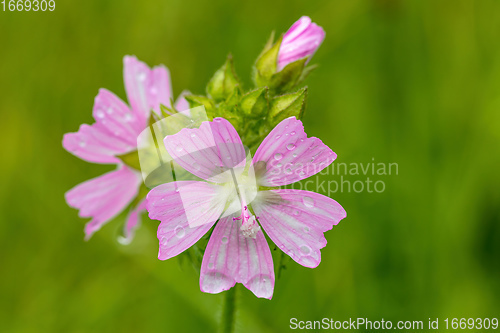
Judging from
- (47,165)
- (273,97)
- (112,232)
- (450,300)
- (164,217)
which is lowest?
(450,300)

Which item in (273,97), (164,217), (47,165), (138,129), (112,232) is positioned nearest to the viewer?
(164,217)

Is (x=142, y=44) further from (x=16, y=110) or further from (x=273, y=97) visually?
(x=273, y=97)

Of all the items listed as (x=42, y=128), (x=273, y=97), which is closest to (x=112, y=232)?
(x=42, y=128)

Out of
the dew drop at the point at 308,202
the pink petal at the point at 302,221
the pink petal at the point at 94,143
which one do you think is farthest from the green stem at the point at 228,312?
the pink petal at the point at 94,143

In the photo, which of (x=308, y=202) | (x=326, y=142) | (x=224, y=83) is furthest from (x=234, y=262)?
(x=326, y=142)

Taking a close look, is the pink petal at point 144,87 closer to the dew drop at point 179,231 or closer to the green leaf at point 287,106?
the green leaf at point 287,106

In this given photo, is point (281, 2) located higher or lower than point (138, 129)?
higher
